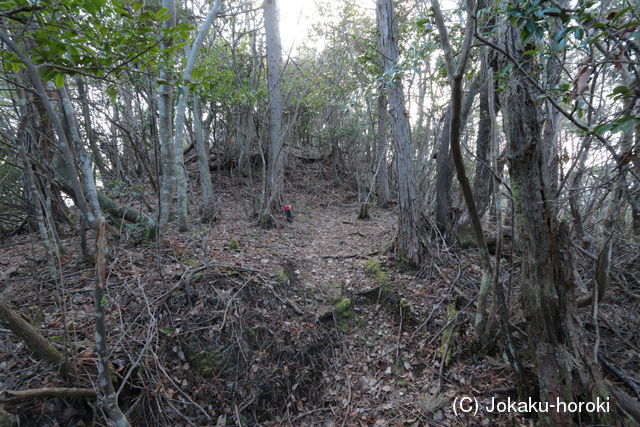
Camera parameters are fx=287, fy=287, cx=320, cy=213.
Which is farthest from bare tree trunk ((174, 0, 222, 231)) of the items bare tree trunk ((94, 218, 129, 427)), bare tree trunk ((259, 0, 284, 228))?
bare tree trunk ((94, 218, 129, 427))

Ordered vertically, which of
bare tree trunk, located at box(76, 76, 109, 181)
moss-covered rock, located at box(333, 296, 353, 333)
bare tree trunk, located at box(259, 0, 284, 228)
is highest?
bare tree trunk, located at box(259, 0, 284, 228)

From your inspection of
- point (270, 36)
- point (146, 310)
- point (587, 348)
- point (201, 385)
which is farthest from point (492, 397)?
point (270, 36)

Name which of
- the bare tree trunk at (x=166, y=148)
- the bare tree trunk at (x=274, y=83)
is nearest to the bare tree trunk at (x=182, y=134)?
the bare tree trunk at (x=166, y=148)

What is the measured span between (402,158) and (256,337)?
3.92 meters

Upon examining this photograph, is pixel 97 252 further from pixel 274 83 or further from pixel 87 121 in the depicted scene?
pixel 274 83

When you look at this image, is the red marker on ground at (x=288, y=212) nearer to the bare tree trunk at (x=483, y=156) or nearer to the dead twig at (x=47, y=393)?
the bare tree trunk at (x=483, y=156)

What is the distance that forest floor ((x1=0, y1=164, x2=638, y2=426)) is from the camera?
2.96 m

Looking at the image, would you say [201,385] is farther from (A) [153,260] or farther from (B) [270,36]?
(B) [270,36]

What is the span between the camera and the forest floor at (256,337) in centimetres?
296

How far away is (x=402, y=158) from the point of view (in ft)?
17.7

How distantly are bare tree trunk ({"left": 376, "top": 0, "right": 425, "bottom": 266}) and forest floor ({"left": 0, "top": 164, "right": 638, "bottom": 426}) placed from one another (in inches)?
18.1

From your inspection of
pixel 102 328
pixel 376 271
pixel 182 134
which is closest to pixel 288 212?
pixel 182 134

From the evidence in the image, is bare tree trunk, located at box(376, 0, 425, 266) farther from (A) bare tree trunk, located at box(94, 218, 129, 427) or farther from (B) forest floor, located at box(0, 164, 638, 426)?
(A) bare tree trunk, located at box(94, 218, 129, 427)

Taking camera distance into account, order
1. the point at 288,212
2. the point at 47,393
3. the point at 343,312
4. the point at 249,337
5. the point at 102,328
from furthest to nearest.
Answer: the point at 288,212 < the point at 343,312 < the point at 249,337 < the point at 47,393 < the point at 102,328
